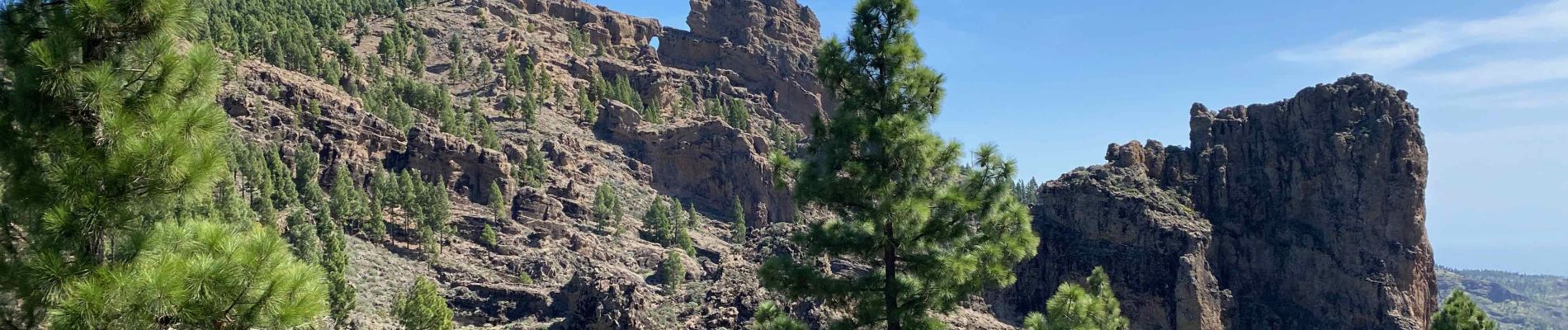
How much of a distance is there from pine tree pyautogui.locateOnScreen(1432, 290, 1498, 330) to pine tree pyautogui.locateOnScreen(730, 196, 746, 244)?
85.4 meters

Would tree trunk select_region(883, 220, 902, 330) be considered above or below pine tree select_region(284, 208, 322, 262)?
above

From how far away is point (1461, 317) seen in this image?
111 ft

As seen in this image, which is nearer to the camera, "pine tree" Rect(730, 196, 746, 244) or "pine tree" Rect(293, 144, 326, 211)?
"pine tree" Rect(293, 144, 326, 211)

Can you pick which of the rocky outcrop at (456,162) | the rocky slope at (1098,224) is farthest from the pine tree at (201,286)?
the rocky outcrop at (456,162)

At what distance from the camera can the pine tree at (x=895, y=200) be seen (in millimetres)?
18062

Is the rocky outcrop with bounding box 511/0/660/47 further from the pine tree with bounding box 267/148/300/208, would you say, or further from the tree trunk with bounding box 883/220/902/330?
the tree trunk with bounding box 883/220/902/330

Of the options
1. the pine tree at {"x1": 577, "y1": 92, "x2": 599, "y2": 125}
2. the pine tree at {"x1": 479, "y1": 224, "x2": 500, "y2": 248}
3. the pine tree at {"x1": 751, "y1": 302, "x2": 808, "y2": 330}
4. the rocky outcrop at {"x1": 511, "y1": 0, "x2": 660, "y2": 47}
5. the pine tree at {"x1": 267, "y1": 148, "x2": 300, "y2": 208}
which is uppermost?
the rocky outcrop at {"x1": 511, "y1": 0, "x2": 660, "y2": 47}

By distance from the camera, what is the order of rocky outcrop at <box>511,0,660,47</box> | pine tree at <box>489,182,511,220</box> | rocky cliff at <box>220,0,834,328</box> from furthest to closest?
rocky outcrop at <box>511,0,660,47</box>, pine tree at <box>489,182,511,220</box>, rocky cliff at <box>220,0,834,328</box>

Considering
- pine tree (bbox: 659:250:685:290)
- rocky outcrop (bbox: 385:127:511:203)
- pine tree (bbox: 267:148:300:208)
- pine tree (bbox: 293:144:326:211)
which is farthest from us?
rocky outcrop (bbox: 385:127:511:203)

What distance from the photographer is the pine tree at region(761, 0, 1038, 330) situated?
1806 centimetres

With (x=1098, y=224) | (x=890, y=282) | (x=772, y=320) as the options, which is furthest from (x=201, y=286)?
(x=1098, y=224)

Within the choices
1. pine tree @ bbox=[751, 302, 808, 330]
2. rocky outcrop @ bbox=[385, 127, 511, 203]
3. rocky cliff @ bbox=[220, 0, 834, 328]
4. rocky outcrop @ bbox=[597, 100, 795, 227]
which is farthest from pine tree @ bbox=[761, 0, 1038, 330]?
rocky outcrop @ bbox=[597, 100, 795, 227]

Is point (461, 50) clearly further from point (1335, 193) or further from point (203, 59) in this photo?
point (203, 59)

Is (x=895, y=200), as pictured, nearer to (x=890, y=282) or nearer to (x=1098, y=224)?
(x=890, y=282)
